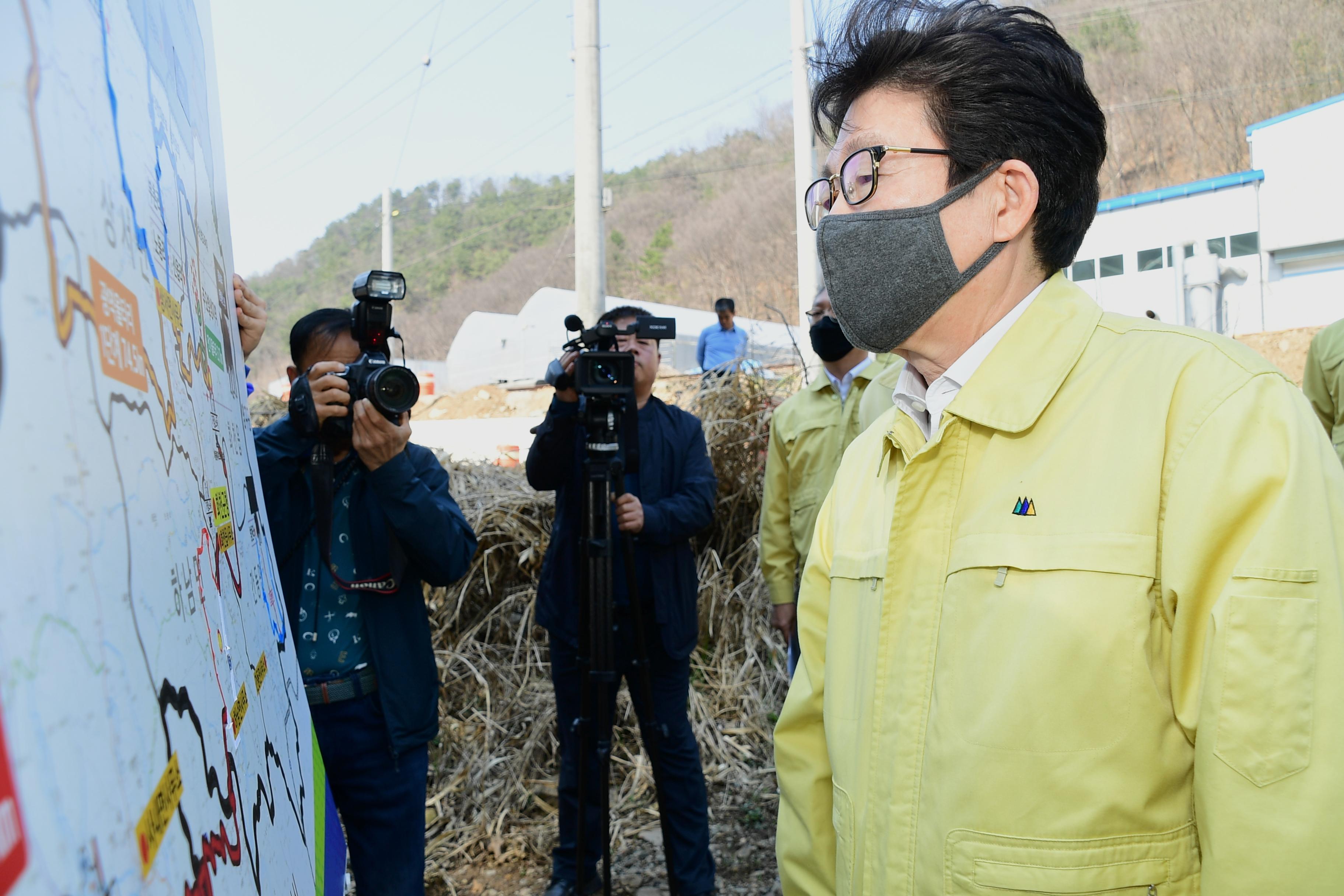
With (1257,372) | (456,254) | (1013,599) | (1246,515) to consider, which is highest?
(456,254)

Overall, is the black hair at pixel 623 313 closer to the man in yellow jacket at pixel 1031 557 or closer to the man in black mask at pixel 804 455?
the man in black mask at pixel 804 455

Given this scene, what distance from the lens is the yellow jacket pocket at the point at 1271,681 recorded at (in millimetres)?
1011

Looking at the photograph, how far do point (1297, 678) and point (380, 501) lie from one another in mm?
1916

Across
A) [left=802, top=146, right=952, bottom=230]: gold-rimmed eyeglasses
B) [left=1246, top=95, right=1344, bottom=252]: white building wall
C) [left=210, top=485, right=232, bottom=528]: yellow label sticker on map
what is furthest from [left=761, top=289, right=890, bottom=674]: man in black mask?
[left=1246, top=95, right=1344, bottom=252]: white building wall

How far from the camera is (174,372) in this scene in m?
0.97

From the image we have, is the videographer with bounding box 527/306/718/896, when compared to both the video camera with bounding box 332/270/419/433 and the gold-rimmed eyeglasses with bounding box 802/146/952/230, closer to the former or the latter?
the video camera with bounding box 332/270/419/433

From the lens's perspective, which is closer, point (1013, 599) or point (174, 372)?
point (174, 372)

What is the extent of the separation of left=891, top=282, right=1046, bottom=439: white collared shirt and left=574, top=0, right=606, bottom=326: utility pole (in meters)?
5.73

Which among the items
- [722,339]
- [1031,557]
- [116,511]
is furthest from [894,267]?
[722,339]

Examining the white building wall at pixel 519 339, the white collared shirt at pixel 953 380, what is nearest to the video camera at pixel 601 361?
the white collared shirt at pixel 953 380

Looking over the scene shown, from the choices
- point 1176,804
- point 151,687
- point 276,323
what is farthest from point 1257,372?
point 276,323

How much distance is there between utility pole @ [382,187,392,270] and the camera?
1892 cm

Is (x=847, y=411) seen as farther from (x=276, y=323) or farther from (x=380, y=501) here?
(x=276, y=323)

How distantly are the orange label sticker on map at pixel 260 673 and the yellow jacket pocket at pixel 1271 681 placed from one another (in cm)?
118
